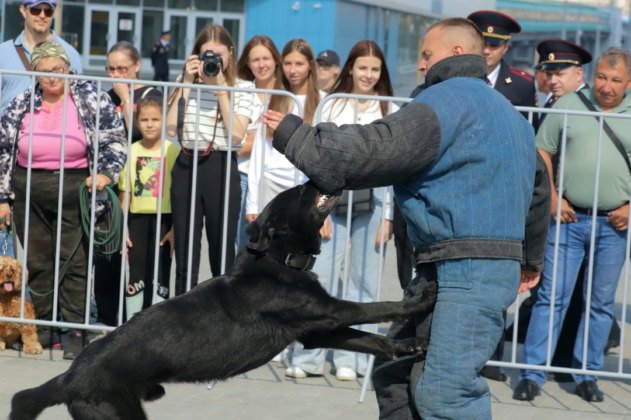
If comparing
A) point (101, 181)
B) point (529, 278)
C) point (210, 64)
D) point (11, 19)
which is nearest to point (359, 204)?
point (210, 64)

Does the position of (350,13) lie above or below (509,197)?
above

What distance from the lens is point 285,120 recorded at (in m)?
3.60

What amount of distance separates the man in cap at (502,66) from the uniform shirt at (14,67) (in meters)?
2.82

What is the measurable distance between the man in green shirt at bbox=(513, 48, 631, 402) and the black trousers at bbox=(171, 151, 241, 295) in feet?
6.37

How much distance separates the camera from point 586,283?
630cm

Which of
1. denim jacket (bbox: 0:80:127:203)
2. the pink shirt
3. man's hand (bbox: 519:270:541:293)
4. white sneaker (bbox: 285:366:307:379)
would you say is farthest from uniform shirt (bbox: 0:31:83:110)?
man's hand (bbox: 519:270:541:293)

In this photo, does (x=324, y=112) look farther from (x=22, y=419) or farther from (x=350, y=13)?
(x=350, y=13)

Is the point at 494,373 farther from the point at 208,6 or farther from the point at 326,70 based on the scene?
the point at 208,6

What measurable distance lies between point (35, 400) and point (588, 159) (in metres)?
3.65

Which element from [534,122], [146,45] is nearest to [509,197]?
[534,122]

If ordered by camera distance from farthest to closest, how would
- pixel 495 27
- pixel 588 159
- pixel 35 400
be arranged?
pixel 495 27 < pixel 588 159 < pixel 35 400

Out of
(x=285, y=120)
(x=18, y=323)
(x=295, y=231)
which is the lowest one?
(x=18, y=323)

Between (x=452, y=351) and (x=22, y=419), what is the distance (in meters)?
1.68

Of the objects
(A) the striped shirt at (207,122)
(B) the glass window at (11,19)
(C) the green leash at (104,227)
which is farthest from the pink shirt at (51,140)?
(B) the glass window at (11,19)
